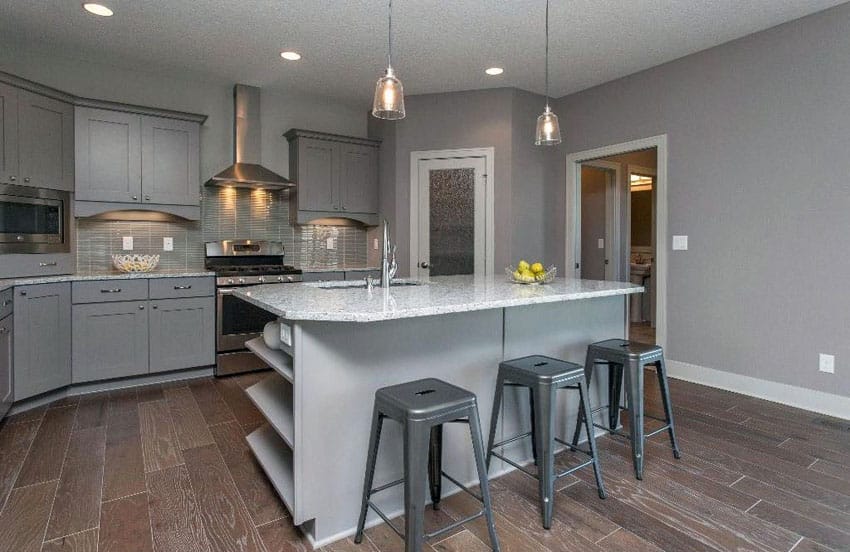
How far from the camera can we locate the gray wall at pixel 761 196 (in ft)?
10.5

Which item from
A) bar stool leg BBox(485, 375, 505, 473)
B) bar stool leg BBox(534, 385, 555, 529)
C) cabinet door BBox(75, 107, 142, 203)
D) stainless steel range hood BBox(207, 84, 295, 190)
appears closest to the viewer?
bar stool leg BBox(534, 385, 555, 529)

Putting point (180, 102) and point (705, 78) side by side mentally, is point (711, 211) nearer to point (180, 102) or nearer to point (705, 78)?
point (705, 78)

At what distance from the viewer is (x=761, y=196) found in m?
3.56

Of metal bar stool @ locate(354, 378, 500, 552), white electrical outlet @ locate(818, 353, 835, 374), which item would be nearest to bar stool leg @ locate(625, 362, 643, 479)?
metal bar stool @ locate(354, 378, 500, 552)

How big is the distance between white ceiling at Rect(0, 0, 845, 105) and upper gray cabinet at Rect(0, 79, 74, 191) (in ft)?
1.95

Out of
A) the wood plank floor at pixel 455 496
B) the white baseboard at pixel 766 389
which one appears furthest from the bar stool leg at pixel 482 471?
the white baseboard at pixel 766 389

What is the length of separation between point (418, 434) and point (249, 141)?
4029mm

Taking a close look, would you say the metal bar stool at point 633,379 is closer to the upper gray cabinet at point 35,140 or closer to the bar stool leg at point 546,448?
the bar stool leg at point 546,448

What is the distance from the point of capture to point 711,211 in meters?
3.87

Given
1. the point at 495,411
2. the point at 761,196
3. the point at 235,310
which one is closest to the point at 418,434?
A: the point at 495,411

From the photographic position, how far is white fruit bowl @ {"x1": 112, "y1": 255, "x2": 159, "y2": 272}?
4.05 meters

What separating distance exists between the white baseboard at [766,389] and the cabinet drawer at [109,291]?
14.6ft

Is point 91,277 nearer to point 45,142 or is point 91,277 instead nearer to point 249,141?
point 45,142

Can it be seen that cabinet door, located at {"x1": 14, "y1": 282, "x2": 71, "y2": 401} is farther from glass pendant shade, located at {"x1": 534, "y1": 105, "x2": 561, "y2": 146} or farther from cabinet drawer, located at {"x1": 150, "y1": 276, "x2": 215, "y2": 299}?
glass pendant shade, located at {"x1": 534, "y1": 105, "x2": 561, "y2": 146}
